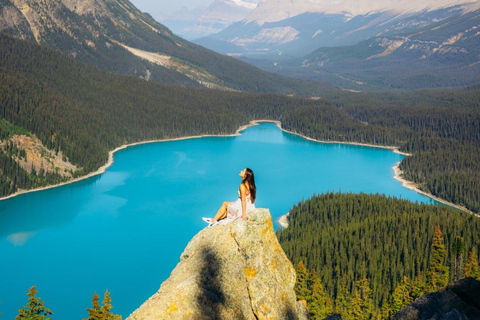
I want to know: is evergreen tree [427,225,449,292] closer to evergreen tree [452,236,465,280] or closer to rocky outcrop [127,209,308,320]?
evergreen tree [452,236,465,280]

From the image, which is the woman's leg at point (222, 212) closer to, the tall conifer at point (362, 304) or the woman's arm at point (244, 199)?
the woman's arm at point (244, 199)

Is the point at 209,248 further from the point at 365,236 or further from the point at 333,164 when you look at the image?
the point at 333,164

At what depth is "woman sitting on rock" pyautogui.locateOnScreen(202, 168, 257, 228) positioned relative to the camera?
18.6 metres

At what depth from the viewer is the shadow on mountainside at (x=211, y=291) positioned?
16.8 metres

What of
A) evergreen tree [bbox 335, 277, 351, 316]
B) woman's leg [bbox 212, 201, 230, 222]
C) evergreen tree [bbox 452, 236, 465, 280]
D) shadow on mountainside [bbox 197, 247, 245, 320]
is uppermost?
woman's leg [bbox 212, 201, 230, 222]

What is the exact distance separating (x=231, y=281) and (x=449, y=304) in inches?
278

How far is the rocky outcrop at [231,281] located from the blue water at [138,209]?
49377mm

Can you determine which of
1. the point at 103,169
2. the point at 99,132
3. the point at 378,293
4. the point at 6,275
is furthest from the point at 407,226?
the point at 99,132

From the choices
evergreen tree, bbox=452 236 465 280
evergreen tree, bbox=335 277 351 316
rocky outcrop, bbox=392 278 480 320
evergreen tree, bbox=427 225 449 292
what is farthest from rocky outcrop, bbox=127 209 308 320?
evergreen tree, bbox=452 236 465 280

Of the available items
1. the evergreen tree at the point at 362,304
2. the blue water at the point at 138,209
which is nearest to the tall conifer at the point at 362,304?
the evergreen tree at the point at 362,304

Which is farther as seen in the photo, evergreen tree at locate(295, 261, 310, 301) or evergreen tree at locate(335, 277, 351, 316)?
evergreen tree at locate(335, 277, 351, 316)

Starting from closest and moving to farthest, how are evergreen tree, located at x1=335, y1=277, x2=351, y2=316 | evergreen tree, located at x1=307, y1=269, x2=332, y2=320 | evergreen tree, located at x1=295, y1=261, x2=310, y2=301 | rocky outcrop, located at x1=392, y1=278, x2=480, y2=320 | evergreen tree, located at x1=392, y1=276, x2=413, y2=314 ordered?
rocky outcrop, located at x1=392, y1=278, x2=480, y2=320 → evergreen tree, located at x1=307, y1=269, x2=332, y2=320 → evergreen tree, located at x1=392, y1=276, x2=413, y2=314 → evergreen tree, located at x1=295, y1=261, x2=310, y2=301 → evergreen tree, located at x1=335, y1=277, x2=351, y2=316

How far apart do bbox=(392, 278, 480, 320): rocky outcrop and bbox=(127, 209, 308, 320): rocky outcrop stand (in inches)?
142

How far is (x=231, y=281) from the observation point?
17.3m
